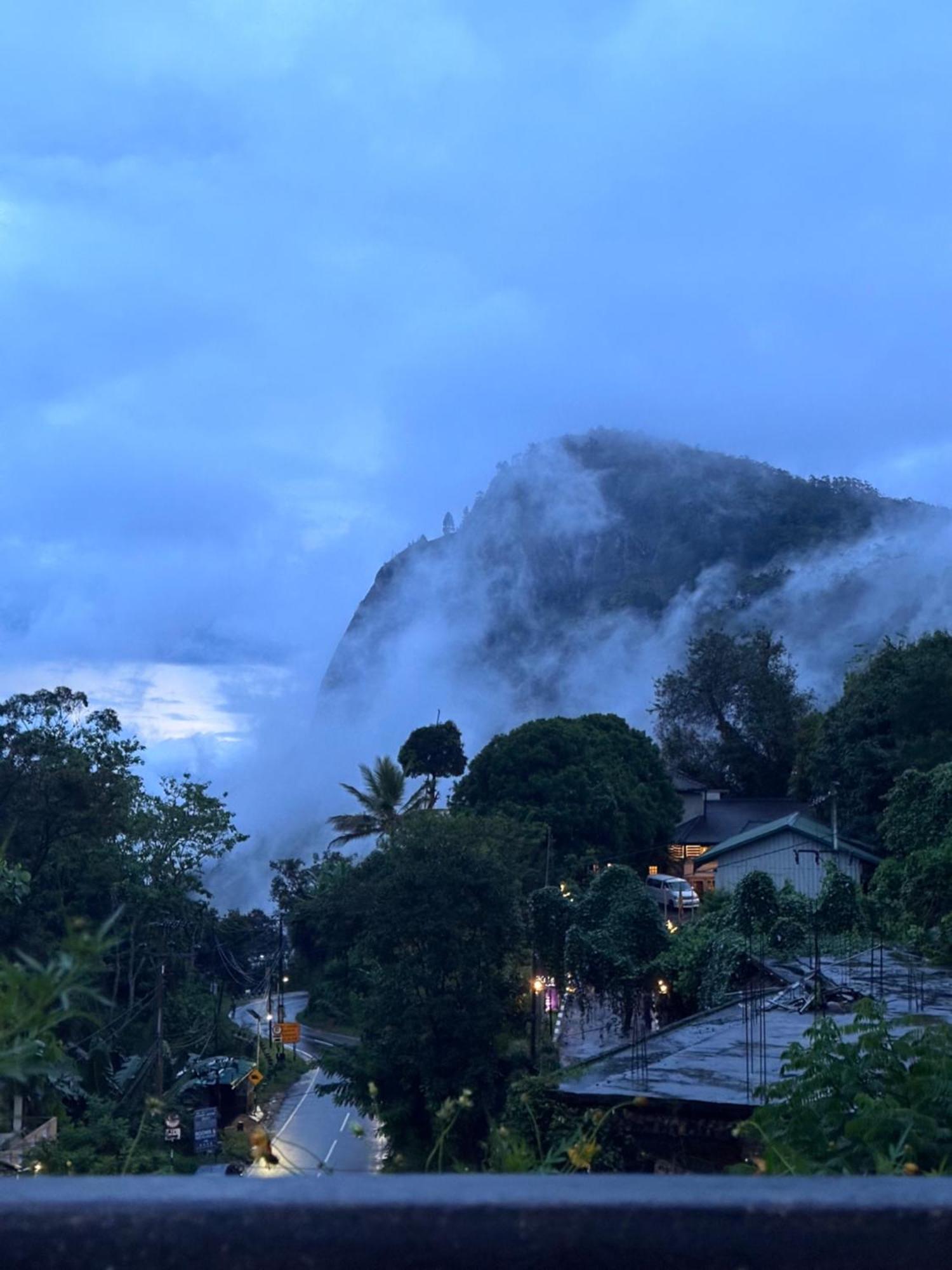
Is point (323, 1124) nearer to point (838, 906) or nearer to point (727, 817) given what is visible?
point (838, 906)

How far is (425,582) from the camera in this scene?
126375mm

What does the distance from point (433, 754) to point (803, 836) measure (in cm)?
1853

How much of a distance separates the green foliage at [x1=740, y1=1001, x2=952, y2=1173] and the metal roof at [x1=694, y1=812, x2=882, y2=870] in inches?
1112

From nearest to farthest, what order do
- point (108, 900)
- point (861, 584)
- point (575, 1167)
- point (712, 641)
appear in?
1. point (575, 1167)
2. point (108, 900)
3. point (712, 641)
4. point (861, 584)

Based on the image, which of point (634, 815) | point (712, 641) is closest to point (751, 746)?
point (712, 641)

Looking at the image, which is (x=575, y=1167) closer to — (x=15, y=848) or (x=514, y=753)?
(x=15, y=848)

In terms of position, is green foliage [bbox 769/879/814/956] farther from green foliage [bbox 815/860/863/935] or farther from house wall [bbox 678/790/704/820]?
house wall [bbox 678/790/704/820]

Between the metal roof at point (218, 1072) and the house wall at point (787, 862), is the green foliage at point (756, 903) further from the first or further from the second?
the metal roof at point (218, 1072)

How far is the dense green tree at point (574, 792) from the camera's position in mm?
36156

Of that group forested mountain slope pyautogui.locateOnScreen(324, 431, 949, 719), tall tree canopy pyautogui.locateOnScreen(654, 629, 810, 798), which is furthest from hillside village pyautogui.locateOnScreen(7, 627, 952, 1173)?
forested mountain slope pyautogui.locateOnScreen(324, 431, 949, 719)

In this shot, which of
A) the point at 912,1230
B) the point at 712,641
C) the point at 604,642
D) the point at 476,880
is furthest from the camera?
the point at 604,642

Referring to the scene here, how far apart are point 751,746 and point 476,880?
108 ft

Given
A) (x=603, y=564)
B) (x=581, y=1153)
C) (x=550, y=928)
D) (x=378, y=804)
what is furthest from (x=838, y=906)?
(x=603, y=564)

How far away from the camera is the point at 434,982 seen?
2123 centimetres
